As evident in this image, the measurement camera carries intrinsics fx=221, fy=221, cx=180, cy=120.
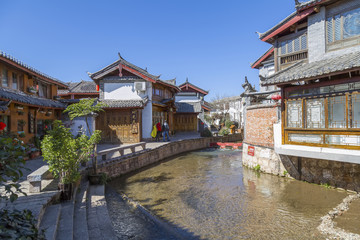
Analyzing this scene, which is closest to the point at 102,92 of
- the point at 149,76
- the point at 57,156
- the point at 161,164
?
the point at 149,76

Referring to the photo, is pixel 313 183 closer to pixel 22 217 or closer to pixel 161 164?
pixel 161 164

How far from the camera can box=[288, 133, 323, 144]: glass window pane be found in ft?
23.1

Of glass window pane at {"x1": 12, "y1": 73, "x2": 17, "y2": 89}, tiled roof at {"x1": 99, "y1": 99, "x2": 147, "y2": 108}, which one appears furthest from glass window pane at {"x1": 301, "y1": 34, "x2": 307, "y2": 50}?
glass window pane at {"x1": 12, "y1": 73, "x2": 17, "y2": 89}

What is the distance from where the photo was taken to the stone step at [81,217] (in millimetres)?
4300

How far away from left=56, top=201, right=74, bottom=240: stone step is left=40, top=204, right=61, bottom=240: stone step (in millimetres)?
120

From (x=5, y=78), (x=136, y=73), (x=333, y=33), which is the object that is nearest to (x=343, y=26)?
(x=333, y=33)

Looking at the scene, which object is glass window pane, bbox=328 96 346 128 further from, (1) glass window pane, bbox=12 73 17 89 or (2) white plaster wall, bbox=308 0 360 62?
(1) glass window pane, bbox=12 73 17 89

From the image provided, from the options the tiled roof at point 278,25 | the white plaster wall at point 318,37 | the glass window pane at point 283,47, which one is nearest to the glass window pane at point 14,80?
the tiled roof at point 278,25

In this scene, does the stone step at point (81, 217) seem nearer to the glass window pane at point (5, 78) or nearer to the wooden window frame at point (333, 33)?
the glass window pane at point (5, 78)

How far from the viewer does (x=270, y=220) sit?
18.8 ft

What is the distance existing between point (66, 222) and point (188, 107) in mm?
22013

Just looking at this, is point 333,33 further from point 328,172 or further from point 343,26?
point 328,172

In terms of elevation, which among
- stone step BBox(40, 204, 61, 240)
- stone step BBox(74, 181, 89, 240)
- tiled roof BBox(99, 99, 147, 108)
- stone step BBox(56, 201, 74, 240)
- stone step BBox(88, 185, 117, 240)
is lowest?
stone step BBox(88, 185, 117, 240)

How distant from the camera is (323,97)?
23.0 ft
